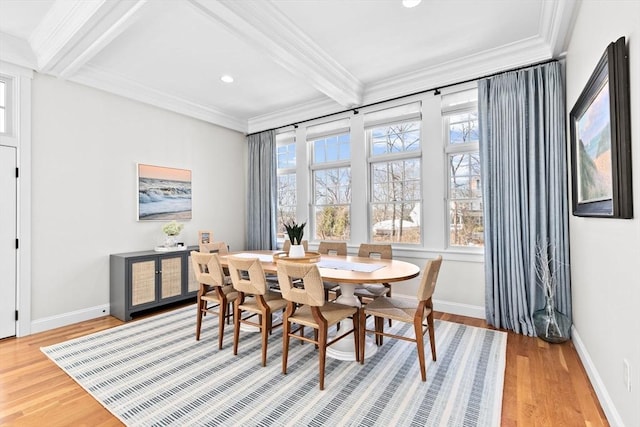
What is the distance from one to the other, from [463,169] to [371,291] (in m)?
1.85

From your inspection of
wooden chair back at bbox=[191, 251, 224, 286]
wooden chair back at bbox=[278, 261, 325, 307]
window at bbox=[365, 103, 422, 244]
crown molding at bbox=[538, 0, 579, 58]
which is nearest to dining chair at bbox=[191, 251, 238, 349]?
wooden chair back at bbox=[191, 251, 224, 286]

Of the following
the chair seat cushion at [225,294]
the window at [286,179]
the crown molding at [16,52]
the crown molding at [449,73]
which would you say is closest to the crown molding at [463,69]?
the crown molding at [449,73]

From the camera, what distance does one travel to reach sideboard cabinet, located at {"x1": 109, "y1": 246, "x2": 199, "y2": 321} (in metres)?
3.69

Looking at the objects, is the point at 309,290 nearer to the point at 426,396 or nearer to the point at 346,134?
the point at 426,396

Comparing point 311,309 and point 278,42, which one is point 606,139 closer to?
point 311,309

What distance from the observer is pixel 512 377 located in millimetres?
2342

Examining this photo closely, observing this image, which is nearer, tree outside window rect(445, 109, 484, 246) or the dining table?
the dining table

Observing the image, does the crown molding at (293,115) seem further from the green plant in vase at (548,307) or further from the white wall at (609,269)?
the green plant in vase at (548,307)

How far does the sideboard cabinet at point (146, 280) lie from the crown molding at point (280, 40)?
9.04 ft

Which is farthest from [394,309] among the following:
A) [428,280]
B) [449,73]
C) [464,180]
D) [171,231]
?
[171,231]

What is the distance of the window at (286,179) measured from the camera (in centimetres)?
539

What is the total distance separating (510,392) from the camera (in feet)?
7.06

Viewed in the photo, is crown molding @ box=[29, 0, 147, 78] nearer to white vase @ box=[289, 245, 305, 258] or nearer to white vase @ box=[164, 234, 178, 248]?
white vase @ box=[164, 234, 178, 248]

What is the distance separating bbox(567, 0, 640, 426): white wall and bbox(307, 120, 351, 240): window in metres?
2.72
